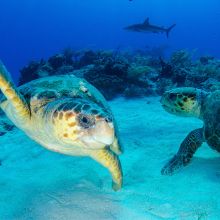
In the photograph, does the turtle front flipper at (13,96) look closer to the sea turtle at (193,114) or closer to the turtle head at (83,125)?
the turtle head at (83,125)

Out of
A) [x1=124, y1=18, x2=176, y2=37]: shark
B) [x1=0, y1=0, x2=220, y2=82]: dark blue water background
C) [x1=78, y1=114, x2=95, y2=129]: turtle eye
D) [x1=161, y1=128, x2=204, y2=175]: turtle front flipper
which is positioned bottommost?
[x1=0, y1=0, x2=220, y2=82]: dark blue water background

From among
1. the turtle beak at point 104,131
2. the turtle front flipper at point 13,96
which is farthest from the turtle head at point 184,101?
the turtle beak at point 104,131

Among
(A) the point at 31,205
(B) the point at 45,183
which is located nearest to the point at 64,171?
(B) the point at 45,183

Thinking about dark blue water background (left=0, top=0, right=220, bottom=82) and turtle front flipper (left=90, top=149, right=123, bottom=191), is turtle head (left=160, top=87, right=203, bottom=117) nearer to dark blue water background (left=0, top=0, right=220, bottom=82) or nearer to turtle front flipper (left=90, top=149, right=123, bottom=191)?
turtle front flipper (left=90, top=149, right=123, bottom=191)

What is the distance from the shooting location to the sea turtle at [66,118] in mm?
2607

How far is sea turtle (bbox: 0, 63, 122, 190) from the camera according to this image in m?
2.61

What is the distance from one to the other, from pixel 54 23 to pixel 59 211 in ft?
421

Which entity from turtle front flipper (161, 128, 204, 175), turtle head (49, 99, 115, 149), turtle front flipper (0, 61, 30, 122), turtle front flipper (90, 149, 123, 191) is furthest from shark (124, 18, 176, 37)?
turtle head (49, 99, 115, 149)

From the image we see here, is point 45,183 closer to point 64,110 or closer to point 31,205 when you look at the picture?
point 31,205

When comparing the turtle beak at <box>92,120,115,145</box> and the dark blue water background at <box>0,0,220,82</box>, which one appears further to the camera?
the dark blue water background at <box>0,0,220,82</box>

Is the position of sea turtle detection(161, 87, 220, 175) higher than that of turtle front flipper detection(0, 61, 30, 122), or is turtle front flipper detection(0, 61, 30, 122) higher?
turtle front flipper detection(0, 61, 30, 122)

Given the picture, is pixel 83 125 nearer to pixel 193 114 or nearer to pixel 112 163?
pixel 112 163

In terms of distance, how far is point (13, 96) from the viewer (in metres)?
3.25

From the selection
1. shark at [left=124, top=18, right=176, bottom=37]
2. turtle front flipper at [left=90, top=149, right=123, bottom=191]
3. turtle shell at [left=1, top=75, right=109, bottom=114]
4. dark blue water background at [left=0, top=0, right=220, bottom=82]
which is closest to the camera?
turtle shell at [left=1, top=75, right=109, bottom=114]
